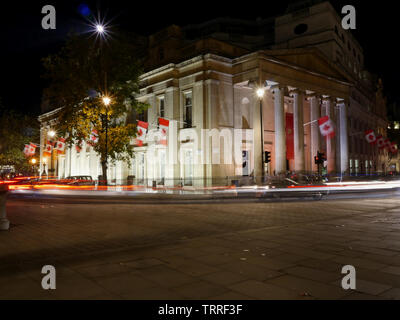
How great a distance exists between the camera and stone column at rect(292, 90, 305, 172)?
36344 millimetres

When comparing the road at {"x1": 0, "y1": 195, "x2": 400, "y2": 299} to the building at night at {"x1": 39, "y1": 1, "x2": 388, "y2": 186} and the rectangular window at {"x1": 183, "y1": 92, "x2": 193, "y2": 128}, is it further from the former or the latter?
the rectangular window at {"x1": 183, "y1": 92, "x2": 193, "y2": 128}

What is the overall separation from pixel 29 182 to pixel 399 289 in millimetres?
44260

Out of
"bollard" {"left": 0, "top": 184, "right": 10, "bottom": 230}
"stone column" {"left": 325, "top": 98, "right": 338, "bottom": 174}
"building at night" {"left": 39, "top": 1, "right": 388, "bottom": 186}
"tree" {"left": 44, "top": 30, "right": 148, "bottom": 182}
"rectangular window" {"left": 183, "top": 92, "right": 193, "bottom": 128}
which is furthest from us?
"stone column" {"left": 325, "top": 98, "right": 338, "bottom": 174}

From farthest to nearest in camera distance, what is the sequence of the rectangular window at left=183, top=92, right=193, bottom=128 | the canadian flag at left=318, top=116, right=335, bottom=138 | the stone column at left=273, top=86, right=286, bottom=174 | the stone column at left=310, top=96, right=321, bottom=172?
1. the stone column at left=310, top=96, right=321, bottom=172
2. the rectangular window at left=183, top=92, right=193, bottom=128
3. the stone column at left=273, top=86, right=286, bottom=174
4. the canadian flag at left=318, top=116, right=335, bottom=138

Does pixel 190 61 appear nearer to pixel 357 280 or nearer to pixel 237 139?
pixel 237 139

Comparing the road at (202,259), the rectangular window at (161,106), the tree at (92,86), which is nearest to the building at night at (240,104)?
the rectangular window at (161,106)

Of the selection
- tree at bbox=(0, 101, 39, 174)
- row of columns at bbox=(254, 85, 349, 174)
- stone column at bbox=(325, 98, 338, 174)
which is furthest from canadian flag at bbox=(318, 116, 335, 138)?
tree at bbox=(0, 101, 39, 174)

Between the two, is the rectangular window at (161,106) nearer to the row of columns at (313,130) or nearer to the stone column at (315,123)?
the row of columns at (313,130)

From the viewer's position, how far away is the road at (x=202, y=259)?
16.3 ft

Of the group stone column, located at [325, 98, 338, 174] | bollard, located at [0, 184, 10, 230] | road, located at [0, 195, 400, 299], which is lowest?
road, located at [0, 195, 400, 299]

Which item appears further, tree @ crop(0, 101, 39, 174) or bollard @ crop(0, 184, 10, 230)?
tree @ crop(0, 101, 39, 174)

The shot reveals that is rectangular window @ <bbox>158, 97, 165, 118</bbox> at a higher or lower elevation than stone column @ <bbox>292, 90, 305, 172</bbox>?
higher

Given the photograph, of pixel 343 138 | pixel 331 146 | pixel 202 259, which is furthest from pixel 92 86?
pixel 343 138

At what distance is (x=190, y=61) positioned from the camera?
36.5 m
